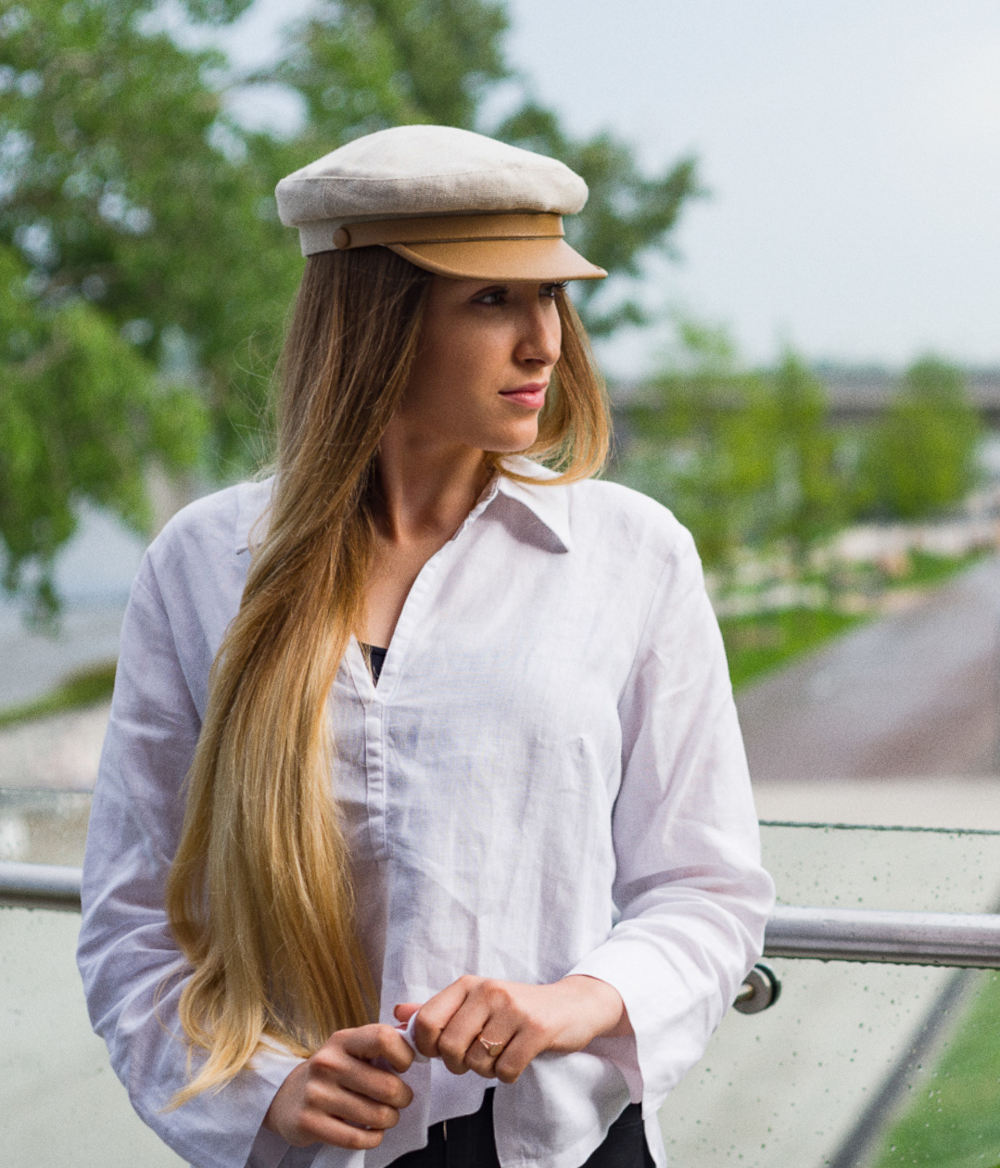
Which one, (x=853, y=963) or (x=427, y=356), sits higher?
(x=427, y=356)

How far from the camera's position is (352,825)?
872mm

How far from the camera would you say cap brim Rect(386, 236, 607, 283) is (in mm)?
837

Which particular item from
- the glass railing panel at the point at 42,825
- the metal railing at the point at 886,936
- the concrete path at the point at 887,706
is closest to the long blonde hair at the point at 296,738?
the metal railing at the point at 886,936

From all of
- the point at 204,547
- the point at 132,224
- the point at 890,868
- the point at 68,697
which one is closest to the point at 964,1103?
the point at 890,868

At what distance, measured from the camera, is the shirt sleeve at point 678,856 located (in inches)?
32.3

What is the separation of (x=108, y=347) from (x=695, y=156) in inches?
441

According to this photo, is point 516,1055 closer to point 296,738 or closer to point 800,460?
point 296,738

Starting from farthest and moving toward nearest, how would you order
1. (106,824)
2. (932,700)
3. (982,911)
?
(932,700) → (982,911) → (106,824)

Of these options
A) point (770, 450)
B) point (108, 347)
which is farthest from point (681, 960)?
point (770, 450)

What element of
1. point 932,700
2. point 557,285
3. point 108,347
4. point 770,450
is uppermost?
point 557,285

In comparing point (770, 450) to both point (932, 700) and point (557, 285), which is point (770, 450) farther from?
point (557, 285)

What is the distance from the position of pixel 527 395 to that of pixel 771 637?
25583mm

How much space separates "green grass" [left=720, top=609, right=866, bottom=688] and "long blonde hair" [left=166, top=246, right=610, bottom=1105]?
23091 mm

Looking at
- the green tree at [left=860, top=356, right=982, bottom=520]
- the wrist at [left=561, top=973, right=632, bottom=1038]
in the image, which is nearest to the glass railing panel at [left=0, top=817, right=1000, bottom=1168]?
the wrist at [left=561, top=973, right=632, bottom=1038]
